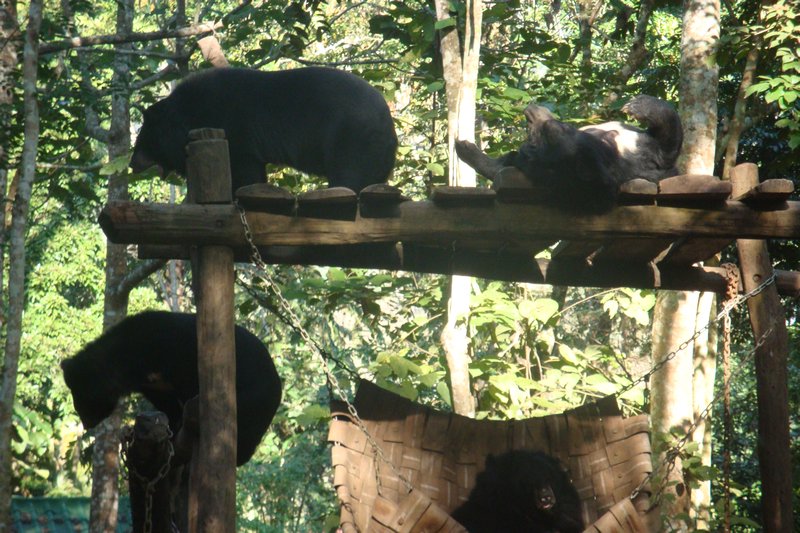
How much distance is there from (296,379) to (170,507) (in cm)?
898

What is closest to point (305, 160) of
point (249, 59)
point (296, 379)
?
point (249, 59)

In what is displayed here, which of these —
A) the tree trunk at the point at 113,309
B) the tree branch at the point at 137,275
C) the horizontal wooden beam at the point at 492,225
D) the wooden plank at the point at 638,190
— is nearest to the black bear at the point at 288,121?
the horizontal wooden beam at the point at 492,225

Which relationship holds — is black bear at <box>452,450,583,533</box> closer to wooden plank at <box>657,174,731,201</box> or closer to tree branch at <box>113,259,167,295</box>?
wooden plank at <box>657,174,731,201</box>

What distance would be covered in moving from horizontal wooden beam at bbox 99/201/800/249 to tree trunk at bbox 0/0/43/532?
10.7 ft

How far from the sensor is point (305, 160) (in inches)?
197

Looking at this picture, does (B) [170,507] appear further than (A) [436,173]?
No

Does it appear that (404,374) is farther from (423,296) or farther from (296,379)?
(296,379)

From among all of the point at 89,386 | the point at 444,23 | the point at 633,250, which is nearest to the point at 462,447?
the point at 633,250

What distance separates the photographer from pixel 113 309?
25.1ft

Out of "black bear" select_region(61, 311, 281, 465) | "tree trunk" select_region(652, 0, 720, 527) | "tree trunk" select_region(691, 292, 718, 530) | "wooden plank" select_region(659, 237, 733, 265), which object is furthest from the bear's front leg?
"tree trunk" select_region(691, 292, 718, 530)

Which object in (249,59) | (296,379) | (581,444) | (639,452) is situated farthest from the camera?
(296,379)

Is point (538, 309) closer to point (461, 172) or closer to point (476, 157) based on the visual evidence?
point (461, 172)

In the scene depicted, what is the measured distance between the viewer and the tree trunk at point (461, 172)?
5.75 m

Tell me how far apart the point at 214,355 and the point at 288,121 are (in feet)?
6.36
